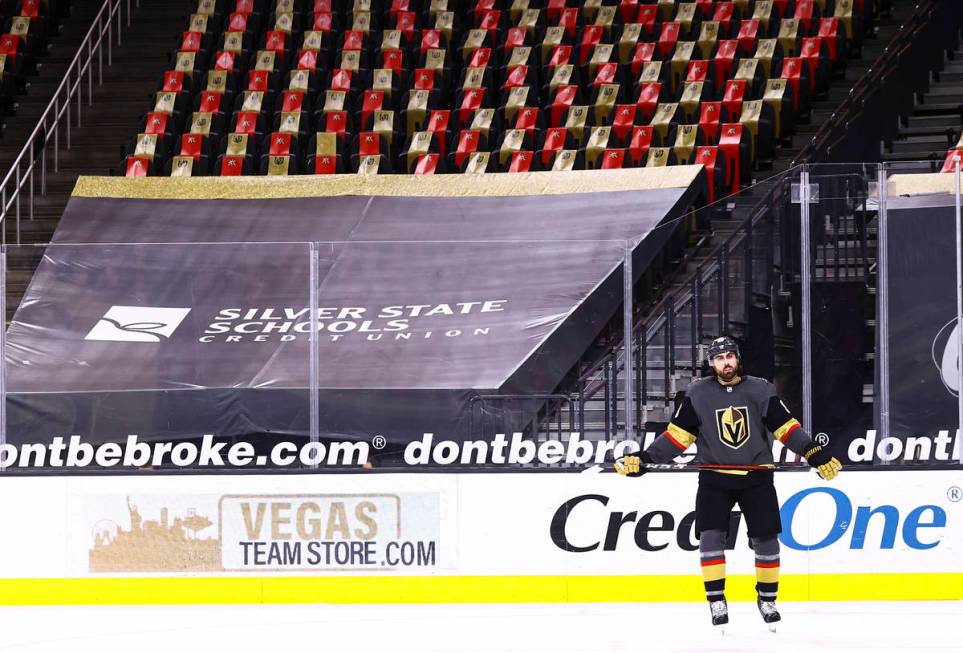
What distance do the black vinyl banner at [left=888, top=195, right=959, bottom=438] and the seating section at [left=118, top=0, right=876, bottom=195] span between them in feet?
15.3

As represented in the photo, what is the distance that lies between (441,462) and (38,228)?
8.01 m

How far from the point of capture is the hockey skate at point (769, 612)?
25.0 ft

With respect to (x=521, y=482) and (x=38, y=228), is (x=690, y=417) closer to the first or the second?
(x=521, y=482)

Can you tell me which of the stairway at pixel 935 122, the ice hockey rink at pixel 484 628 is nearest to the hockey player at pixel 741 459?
the ice hockey rink at pixel 484 628

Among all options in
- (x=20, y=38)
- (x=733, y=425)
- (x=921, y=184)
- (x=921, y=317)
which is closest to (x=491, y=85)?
(x=20, y=38)

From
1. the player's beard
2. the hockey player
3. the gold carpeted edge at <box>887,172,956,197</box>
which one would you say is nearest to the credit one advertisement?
the hockey player

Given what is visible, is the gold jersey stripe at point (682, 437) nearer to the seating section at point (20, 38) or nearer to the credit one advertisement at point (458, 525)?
the credit one advertisement at point (458, 525)

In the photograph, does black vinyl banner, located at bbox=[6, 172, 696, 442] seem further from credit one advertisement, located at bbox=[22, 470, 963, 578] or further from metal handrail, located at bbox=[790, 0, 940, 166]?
metal handrail, located at bbox=[790, 0, 940, 166]

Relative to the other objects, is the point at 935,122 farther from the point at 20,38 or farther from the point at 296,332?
the point at 20,38

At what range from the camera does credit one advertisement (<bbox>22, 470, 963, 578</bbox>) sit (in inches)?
348

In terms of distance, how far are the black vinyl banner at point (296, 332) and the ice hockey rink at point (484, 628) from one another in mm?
1094

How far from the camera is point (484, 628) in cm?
793

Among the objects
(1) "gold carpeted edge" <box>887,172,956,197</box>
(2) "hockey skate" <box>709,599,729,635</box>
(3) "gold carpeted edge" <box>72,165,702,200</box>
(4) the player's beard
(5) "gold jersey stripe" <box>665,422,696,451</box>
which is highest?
(3) "gold carpeted edge" <box>72,165,702,200</box>

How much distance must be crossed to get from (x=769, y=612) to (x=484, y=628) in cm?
141
